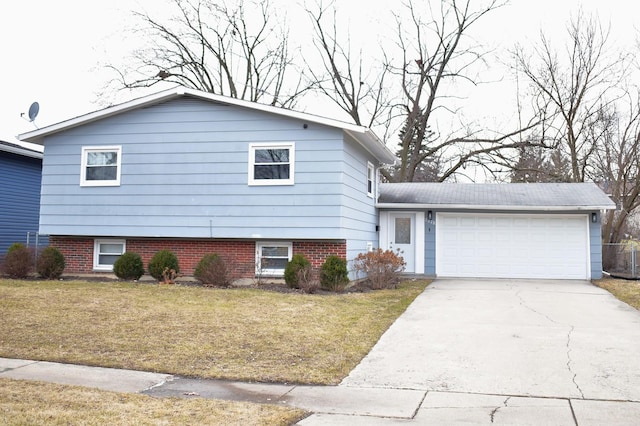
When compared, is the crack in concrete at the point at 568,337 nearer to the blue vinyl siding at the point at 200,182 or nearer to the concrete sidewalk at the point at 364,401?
the concrete sidewalk at the point at 364,401

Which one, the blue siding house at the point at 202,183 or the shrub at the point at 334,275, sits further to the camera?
the blue siding house at the point at 202,183

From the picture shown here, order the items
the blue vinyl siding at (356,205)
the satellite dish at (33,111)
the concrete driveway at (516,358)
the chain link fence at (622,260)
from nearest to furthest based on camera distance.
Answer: the concrete driveway at (516,358) < the blue vinyl siding at (356,205) < the chain link fence at (622,260) < the satellite dish at (33,111)

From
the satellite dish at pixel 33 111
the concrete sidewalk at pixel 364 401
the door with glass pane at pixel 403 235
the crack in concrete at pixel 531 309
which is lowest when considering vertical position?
the concrete sidewalk at pixel 364 401

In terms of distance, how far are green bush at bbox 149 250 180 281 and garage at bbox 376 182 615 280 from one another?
6.84 metres

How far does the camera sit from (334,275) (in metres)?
13.7

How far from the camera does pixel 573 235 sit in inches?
705

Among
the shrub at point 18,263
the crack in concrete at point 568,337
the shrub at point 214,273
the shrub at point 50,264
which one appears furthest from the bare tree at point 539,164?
the shrub at point 18,263

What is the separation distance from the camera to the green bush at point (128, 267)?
14797 mm

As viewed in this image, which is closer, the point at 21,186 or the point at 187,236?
the point at 187,236

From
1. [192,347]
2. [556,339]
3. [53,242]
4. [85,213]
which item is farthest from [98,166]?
[556,339]

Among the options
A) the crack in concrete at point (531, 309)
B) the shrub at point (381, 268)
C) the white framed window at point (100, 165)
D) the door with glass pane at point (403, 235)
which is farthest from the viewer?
the door with glass pane at point (403, 235)

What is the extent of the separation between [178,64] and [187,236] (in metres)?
17.8

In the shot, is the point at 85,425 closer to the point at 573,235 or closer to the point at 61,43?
the point at 61,43

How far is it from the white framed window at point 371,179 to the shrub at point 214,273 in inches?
225
